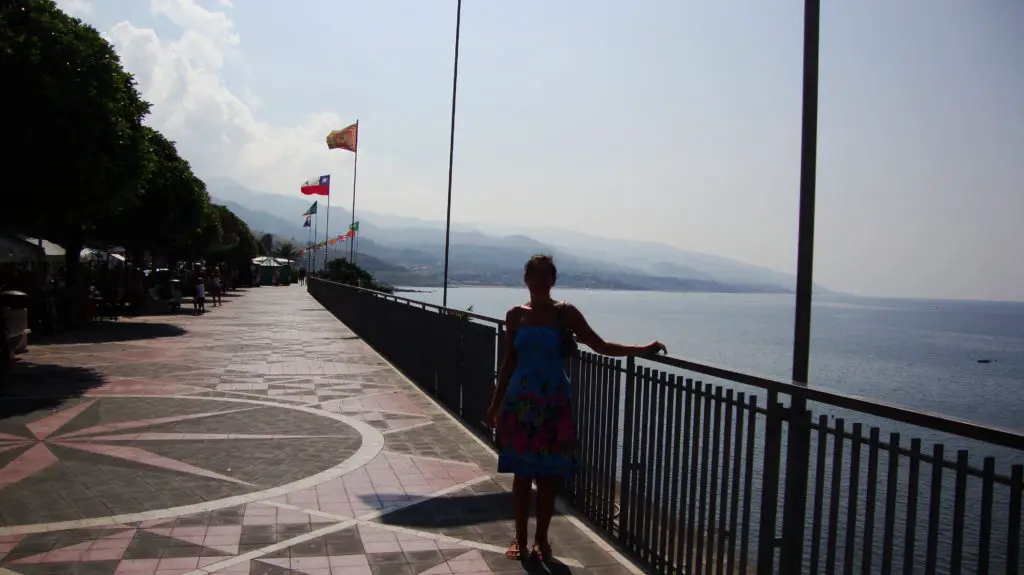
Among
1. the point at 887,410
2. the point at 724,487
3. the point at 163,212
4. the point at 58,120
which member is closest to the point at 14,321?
the point at 58,120

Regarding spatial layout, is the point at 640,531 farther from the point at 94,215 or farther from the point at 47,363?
the point at 94,215

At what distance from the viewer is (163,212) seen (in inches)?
1028

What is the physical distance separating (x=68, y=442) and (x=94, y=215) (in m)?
8.04

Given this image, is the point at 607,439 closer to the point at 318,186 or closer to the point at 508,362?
the point at 508,362

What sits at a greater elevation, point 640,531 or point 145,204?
point 145,204

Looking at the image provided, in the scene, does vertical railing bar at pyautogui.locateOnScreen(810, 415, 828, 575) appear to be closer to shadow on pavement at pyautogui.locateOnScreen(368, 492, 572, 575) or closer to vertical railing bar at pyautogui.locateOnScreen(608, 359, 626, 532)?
vertical railing bar at pyautogui.locateOnScreen(608, 359, 626, 532)

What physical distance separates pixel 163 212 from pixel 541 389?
979 inches

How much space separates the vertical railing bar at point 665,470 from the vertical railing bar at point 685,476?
83 mm

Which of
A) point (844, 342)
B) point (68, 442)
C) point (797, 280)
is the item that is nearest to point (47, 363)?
point (68, 442)

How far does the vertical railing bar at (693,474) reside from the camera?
4023 millimetres

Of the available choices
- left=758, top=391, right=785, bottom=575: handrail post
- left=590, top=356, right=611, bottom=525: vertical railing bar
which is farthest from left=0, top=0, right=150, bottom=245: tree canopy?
left=758, top=391, right=785, bottom=575: handrail post

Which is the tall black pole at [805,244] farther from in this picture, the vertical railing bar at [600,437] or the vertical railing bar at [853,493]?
the vertical railing bar at [600,437]

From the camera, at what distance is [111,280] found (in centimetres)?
2398

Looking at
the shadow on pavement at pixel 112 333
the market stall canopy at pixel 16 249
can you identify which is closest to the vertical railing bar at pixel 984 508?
the shadow on pavement at pixel 112 333
